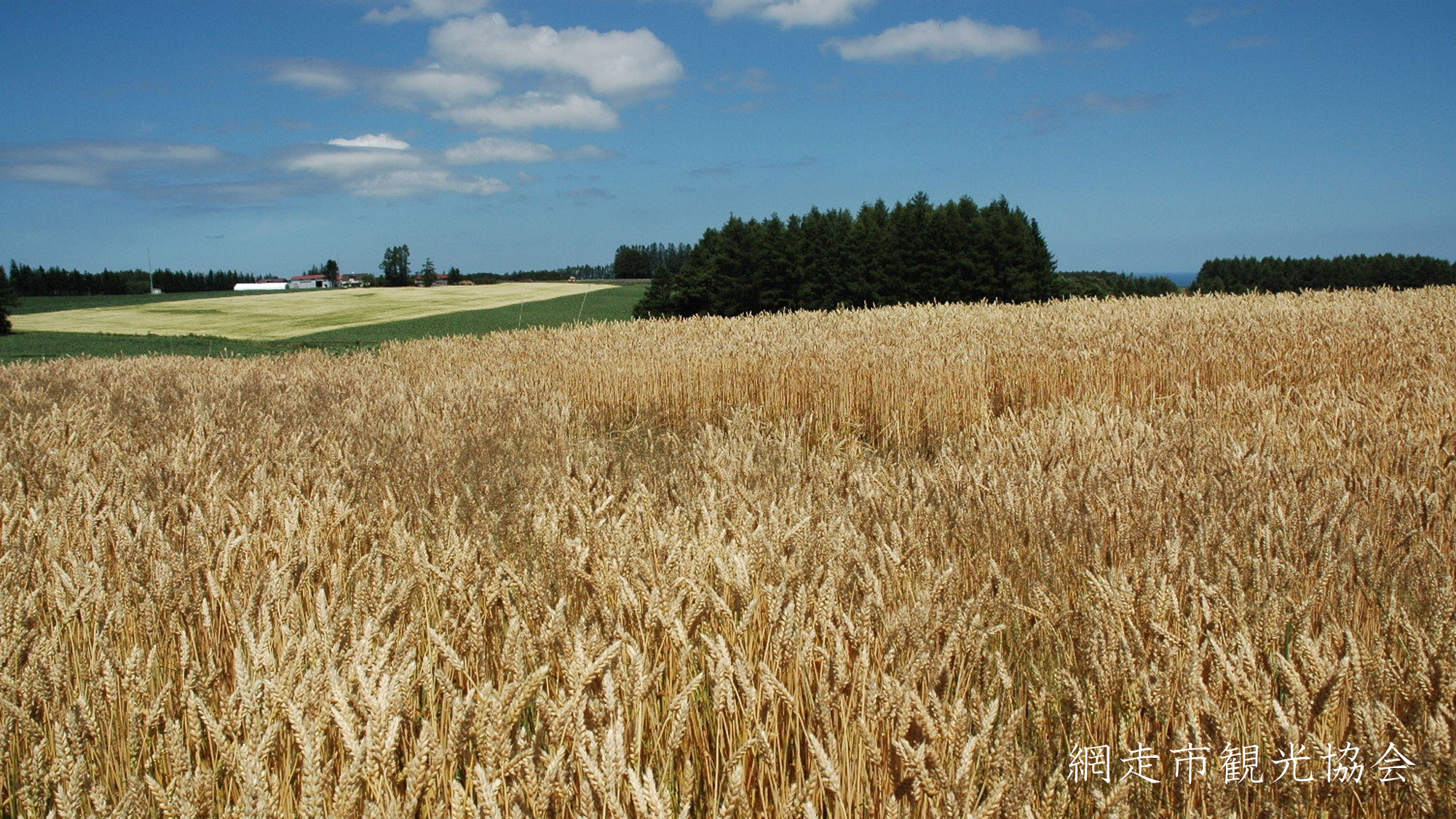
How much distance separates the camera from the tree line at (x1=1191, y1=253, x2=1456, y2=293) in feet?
175

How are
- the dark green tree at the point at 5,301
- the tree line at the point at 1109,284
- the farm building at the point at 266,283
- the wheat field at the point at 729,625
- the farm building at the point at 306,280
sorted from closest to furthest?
1. the wheat field at the point at 729,625
2. the dark green tree at the point at 5,301
3. the tree line at the point at 1109,284
4. the farm building at the point at 266,283
5. the farm building at the point at 306,280

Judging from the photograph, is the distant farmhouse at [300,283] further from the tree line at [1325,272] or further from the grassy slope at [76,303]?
the tree line at [1325,272]

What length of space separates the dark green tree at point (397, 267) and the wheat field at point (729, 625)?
67.3 m

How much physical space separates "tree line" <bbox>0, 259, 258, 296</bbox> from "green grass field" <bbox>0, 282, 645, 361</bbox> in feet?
84.5

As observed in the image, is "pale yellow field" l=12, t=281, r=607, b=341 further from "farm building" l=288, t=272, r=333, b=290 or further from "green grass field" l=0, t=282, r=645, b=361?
"farm building" l=288, t=272, r=333, b=290

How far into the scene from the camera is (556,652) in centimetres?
205

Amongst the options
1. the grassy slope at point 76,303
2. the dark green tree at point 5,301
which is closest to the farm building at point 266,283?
the grassy slope at point 76,303

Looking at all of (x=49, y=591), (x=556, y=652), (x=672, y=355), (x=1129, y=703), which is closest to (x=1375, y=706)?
(x=1129, y=703)

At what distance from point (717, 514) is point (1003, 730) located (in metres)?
1.70

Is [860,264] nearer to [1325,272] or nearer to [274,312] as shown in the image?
[274,312]

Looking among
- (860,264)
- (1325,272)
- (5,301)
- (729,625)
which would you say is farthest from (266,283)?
(729,625)

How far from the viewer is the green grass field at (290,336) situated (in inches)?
1004

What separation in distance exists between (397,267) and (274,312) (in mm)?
37129

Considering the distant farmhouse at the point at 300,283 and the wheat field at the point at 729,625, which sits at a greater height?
the distant farmhouse at the point at 300,283
